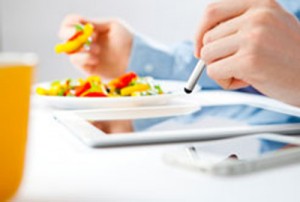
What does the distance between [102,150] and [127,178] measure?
0.37ft

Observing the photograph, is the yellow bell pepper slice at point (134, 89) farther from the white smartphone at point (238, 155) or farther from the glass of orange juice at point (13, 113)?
the glass of orange juice at point (13, 113)

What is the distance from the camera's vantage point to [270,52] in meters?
0.77

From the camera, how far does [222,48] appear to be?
0.74 metres

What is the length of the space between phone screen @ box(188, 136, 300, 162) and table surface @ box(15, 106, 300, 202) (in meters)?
0.03

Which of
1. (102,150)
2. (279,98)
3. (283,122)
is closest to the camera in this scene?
(102,150)

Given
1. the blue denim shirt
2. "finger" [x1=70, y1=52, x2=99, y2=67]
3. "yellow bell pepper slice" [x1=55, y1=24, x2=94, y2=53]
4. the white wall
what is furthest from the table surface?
the white wall

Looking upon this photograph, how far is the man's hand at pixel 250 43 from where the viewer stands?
0.75 m

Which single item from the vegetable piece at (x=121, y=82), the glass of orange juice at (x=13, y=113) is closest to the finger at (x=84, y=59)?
the vegetable piece at (x=121, y=82)

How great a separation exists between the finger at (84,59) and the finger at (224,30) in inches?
21.2

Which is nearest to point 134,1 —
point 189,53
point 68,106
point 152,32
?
point 152,32

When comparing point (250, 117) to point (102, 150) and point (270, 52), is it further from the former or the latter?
point (102, 150)

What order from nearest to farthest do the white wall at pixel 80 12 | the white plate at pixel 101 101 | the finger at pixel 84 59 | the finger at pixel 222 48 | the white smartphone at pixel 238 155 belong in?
the white smartphone at pixel 238 155 < the finger at pixel 222 48 < the white plate at pixel 101 101 < the finger at pixel 84 59 < the white wall at pixel 80 12

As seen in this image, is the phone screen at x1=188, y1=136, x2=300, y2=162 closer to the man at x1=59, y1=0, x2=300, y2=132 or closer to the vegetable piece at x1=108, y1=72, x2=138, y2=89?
the man at x1=59, y1=0, x2=300, y2=132

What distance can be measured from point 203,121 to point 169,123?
0.05 m
